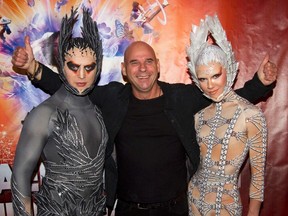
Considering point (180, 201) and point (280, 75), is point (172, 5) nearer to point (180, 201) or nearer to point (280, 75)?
point (280, 75)

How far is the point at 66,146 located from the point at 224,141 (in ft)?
3.15

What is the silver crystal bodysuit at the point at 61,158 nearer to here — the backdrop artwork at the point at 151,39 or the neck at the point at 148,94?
the neck at the point at 148,94

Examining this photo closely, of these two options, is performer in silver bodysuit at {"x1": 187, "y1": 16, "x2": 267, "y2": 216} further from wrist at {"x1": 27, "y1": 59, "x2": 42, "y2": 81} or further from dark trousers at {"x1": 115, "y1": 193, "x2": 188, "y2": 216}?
wrist at {"x1": 27, "y1": 59, "x2": 42, "y2": 81}

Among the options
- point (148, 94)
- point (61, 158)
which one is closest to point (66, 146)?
point (61, 158)

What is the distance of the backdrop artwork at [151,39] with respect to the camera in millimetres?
2744

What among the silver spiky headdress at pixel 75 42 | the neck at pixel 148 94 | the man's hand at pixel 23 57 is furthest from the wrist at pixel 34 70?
the neck at pixel 148 94

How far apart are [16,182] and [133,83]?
0.98 m

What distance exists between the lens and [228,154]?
82.3 inches

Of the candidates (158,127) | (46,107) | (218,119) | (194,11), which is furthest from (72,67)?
(194,11)

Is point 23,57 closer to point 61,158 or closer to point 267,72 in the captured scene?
point 61,158

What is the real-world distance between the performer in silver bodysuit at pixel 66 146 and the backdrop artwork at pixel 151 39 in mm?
734

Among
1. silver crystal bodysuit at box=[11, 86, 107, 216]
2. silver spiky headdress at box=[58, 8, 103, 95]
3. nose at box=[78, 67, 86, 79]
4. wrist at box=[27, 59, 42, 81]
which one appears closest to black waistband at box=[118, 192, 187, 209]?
silver crystal bodysuit at box=[11, 86, 107, 216]

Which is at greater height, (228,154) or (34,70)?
(34,70)

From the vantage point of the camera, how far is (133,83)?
7.72 ft
